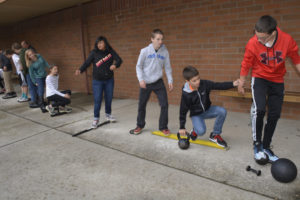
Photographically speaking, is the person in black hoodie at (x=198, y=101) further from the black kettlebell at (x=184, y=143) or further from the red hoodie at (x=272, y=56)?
the red hoodie at (x=272, y=56)

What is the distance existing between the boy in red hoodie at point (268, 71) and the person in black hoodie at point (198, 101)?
40 cm

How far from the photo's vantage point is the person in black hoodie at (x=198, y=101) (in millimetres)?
3359

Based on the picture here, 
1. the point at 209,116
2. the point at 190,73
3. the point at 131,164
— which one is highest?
the point at 190,73

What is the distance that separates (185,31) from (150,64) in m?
2.31

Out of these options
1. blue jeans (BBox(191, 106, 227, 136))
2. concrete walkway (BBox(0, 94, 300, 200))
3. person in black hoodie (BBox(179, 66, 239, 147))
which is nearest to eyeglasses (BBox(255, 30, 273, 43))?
person in black hoodie (BBox(179, 66, 239, 147))

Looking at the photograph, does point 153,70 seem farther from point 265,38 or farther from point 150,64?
point 265,38

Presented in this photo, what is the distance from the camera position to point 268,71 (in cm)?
298

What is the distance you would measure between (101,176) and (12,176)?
120cm

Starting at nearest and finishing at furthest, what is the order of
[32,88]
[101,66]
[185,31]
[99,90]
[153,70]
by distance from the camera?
[153,70] < [101,66] < [99,90] < [185,31] < [32,88]

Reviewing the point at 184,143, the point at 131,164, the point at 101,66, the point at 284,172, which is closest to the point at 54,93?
the point at 101,66

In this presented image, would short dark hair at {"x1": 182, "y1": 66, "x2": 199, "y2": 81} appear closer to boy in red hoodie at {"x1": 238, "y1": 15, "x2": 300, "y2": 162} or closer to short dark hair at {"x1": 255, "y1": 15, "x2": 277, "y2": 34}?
boy in red hoodie at {"x1": 238, "y1": 15, "x2": 300, "y2": 162}

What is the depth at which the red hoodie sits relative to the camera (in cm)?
282

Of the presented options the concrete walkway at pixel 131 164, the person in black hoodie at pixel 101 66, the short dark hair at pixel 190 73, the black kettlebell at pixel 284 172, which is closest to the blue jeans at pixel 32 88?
the concrete walkway at pixel 131 164

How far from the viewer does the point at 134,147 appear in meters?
3.82
